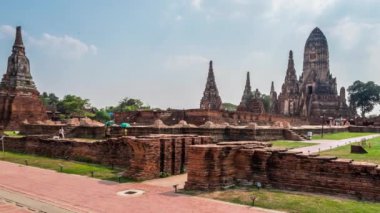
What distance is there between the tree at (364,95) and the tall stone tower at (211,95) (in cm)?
4332

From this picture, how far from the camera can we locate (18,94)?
4475 cm

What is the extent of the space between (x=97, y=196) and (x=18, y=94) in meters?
40.4

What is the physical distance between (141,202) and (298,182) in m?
3.78

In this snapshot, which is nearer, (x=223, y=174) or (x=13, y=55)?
(x=223, y=174)

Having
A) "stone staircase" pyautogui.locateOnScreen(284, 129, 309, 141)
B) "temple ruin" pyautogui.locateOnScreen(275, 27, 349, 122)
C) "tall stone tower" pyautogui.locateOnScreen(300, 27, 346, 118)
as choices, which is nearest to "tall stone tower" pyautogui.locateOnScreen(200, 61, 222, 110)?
"temple ruin" pyautogui.locateOnScreen(275, 27, 349, 122)

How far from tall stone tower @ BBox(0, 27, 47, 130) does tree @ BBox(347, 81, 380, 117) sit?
221 ft

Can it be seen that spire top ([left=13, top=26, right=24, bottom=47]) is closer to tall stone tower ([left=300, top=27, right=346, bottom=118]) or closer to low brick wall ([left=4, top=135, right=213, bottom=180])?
low brick wall ([left=4, top=135, right=213, bottom=180])

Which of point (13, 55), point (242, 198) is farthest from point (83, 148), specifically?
point (13, 55)

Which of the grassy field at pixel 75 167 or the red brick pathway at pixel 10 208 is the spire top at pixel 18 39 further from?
the red brick pathway at pixel 10 208

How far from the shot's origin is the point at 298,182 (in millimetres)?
9062

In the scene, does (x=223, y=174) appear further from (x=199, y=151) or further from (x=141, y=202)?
(x=141, y=202)

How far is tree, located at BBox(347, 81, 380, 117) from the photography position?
270 feet

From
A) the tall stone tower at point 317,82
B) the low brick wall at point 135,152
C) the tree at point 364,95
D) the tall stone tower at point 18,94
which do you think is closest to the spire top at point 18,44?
the tall stone tower at point 18,94

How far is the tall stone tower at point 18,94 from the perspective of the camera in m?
43.6
